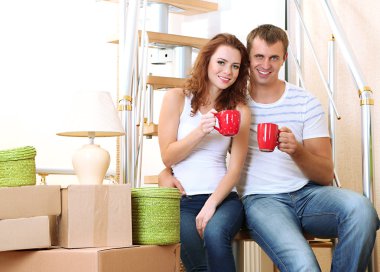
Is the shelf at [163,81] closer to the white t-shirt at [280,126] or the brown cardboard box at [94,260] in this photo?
the white t-shirt at [280,126]

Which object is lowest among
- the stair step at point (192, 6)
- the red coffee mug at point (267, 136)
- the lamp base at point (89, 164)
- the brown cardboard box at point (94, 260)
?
the brown cardboard box at point (94, 260)

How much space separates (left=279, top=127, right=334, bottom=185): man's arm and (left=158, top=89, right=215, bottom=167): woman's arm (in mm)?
260

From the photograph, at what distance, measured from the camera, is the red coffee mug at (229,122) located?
7.26 feet

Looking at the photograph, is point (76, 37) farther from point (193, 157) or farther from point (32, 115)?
point (193, 157)

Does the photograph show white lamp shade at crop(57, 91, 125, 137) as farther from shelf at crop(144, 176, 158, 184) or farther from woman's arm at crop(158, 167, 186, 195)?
shelf at crop(144, 176, 158, 184)

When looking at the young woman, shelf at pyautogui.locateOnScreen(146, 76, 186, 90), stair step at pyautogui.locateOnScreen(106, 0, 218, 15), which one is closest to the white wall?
stair step at pyautogui.locateOnScreen(106, 0, 218, 15)

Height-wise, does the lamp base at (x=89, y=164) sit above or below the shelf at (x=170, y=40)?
below

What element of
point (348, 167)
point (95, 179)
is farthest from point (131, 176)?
point (348, 167)

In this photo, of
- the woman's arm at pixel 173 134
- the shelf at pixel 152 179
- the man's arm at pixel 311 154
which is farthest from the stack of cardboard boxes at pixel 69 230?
the shelf at pixel 152 179

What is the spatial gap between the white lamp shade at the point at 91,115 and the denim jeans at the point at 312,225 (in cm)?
53

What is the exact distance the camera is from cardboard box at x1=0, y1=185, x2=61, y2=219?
2.02 meters

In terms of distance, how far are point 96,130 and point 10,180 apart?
314 mm

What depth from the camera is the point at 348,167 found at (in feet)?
11.0

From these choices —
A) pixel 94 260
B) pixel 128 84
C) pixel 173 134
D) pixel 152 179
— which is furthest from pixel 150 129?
pixel 94 260
